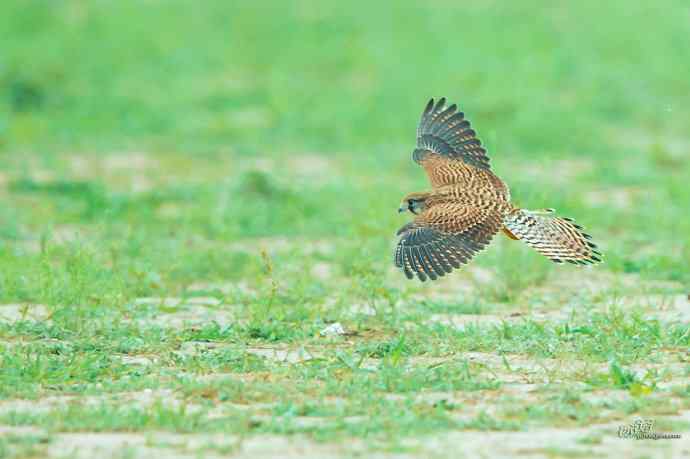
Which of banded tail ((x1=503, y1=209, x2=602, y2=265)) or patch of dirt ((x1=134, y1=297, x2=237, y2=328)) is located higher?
banded tail ((x1=503, y1=209, x2=602, y2=265))

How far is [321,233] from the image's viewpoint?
10984 millimetres

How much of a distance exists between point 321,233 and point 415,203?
2549 mm

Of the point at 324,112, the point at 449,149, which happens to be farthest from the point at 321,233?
the point at 324,112

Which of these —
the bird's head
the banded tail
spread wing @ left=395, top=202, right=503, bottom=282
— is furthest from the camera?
the bird's head

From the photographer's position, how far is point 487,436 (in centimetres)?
567

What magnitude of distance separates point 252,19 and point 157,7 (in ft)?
5.56

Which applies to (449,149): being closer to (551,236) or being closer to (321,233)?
(551,236)

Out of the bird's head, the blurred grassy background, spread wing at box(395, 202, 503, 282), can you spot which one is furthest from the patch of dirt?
the bird's head

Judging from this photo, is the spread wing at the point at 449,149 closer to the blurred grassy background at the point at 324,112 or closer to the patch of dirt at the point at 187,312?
the blurred grassy background at the point at 324,112

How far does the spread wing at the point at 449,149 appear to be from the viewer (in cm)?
868

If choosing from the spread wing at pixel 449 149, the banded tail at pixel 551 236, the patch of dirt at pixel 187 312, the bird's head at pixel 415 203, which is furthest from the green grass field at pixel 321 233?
the spread wing at pixel 449 149

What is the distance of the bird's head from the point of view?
8477mm

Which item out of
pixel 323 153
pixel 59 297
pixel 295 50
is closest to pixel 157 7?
pixel 295 50

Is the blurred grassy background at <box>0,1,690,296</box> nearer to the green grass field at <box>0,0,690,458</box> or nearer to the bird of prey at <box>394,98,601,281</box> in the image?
the green grass field at <box>0,0,690,458</box>
